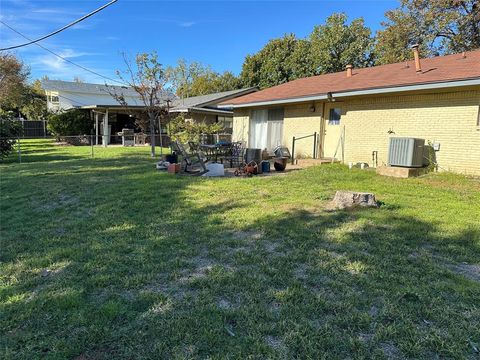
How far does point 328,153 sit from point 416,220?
735 centimetres

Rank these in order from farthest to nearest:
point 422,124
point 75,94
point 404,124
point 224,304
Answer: point 75,94 < point 404,124 < point 422,124 < point 224,304

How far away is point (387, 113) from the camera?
34.1ft

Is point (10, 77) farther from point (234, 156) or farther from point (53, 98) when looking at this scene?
point (234, 156)

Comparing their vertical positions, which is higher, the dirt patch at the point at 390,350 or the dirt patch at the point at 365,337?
the dirt patch at the point at 365,337

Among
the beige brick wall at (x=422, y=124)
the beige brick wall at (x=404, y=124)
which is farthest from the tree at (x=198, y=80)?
the beige brick wall at (x=422, y=124)

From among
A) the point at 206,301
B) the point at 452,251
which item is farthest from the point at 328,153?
the point at 206,301

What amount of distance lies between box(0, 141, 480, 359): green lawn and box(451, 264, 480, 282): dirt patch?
12 mm

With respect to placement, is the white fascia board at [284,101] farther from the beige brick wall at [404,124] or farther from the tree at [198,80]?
the tree at [198,80]

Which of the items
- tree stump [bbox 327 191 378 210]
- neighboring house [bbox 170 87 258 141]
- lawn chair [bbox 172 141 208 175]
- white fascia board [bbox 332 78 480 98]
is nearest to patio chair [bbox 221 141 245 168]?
lawn chair [bbox 172 141 208 175]

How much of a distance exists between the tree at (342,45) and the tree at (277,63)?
182 cm

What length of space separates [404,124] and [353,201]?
5214 millimetres

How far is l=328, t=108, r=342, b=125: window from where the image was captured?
12.0 metres

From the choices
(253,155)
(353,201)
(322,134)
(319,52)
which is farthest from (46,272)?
(319,52)

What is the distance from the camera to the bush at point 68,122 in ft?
81.1
